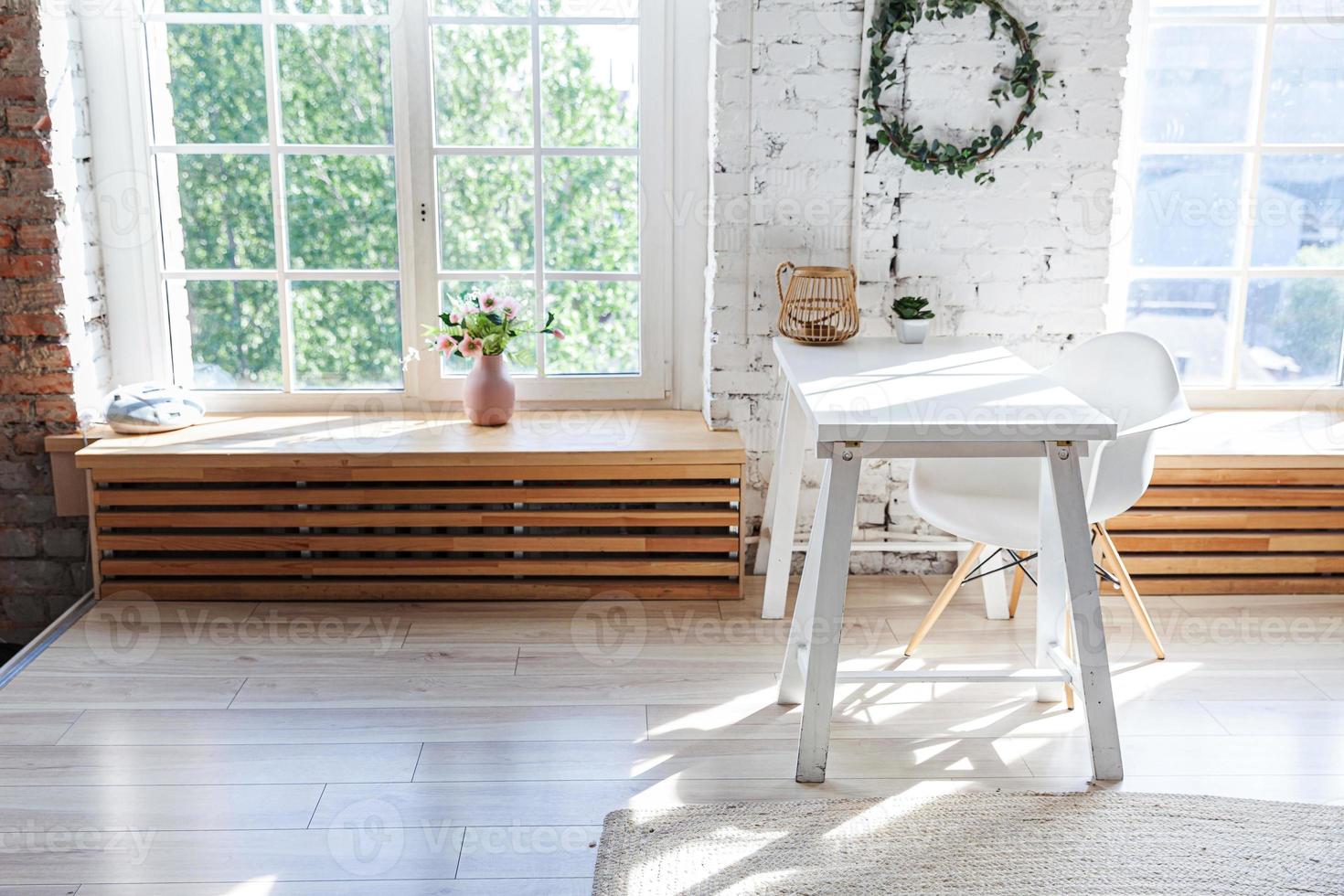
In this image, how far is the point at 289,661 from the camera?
297 cm

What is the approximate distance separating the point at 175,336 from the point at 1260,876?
10.3 feet

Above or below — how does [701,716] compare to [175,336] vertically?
below

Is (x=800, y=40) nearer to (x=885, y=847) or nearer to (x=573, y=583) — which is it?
(x=573, y=583)

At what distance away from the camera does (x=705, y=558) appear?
3398 mm

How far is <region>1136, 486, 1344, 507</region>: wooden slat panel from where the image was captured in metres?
3.34

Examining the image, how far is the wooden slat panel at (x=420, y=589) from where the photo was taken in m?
3.34

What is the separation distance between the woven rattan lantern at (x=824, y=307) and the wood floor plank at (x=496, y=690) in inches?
34.9

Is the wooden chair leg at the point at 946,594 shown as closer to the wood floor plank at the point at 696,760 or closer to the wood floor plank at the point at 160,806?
the wood floor plank at the point at 696,760

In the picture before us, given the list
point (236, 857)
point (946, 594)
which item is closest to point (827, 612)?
point (946, 594)

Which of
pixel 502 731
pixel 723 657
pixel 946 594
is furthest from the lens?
pixel 723 657

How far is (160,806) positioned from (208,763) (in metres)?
0.17

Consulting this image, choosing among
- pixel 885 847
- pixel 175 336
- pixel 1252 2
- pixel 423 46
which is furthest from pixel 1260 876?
pixel 175 336

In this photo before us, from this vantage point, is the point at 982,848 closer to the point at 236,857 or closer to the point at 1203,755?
the point at 1203,755

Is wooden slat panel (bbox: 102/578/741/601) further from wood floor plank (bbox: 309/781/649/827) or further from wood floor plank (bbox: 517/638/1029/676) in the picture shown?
wood floor plank (bbox: 309/781/649/827)
